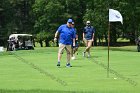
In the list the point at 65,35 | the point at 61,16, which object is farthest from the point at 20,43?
the point at 65,35

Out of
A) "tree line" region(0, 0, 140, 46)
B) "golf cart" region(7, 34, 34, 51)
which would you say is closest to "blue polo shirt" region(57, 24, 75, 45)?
"golf cart" region(7, 34, 34, 51)

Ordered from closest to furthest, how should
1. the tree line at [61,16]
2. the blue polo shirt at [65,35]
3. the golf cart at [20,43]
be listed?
the blue polo shirt at [65,35]
the golf cart at [20,43]
the tree line at [61,16]

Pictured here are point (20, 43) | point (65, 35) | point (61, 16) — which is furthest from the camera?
point (61, 16)

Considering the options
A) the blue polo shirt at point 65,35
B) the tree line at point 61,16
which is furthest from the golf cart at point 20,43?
the blue polo shirt at point 65,35

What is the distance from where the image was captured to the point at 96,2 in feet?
224

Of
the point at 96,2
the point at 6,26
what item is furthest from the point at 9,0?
the point at 96,2

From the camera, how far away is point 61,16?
3086 inches

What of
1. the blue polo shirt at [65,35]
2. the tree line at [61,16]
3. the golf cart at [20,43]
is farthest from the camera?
the tree line at [61,16]

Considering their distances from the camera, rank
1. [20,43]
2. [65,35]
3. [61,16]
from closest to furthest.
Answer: [65,35] → [20,43] → [61,16]

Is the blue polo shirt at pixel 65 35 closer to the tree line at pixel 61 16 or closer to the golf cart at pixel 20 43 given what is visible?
the golf cart at pixel 20 43

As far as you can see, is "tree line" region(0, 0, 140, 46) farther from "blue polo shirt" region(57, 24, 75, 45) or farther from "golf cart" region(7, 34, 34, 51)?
"blue polo shirt" region(57, 24, 75, 45)

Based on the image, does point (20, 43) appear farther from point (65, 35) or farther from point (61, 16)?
point (65, 35)

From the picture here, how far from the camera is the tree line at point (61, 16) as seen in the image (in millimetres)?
66875

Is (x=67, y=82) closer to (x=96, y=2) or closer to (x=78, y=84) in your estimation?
(x=78, y=84)
